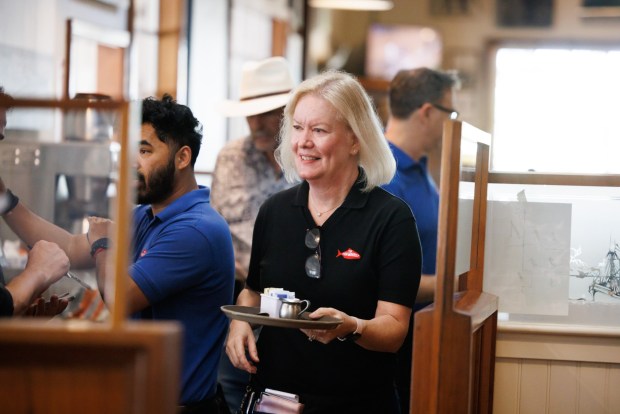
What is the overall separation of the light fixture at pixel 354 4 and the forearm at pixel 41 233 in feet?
20.6

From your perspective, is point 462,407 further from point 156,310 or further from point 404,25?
point 404,25

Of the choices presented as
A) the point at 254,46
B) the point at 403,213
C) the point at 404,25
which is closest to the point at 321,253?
the point at 403,213

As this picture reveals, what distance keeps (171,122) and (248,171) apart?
44.8 inches

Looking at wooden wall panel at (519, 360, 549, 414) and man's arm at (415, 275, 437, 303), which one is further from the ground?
man's arm at (415, 275, 437, 303)

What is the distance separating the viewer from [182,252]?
2305 millimetres

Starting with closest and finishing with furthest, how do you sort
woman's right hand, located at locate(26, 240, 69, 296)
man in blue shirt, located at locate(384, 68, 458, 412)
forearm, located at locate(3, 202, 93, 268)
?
forearm, located at locate(3, 202, 93, 268) → woman's right hand, located at locate(26, 240, 69, 296) → man in blue shirt, located at locate(384, 68, 458, 412)

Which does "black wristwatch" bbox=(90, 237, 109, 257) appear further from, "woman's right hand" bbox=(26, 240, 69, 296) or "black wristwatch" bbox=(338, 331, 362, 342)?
"black wristwatch" bbox=(338, 331, 362, 342)

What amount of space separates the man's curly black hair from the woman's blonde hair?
0.29m

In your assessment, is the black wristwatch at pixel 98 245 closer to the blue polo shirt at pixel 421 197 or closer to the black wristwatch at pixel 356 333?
the black wristwatch at pixel 356 333

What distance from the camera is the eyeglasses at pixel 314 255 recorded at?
7.32 ft

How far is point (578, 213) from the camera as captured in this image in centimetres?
264

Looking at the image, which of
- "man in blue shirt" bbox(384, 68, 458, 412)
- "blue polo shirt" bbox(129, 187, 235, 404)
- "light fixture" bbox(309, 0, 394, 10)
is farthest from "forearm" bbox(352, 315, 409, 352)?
"light fixture" bbox(309, 0, 394, 10)

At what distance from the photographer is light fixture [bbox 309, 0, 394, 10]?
7.76m

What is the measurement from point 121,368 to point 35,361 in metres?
0.12
